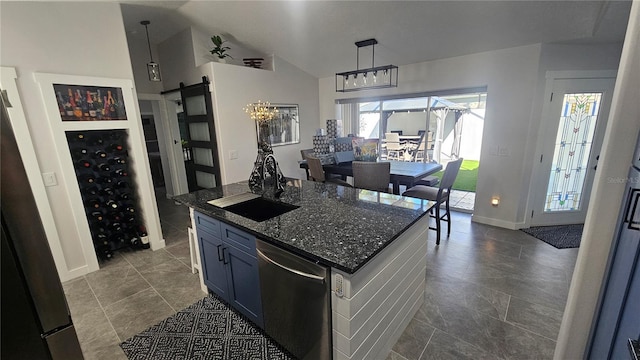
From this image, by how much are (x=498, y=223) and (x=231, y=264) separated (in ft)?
12.4

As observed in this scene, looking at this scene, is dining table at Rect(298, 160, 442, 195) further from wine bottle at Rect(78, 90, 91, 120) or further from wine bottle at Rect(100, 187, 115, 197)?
wine bottle at Rect(78, 90, 91, 120)

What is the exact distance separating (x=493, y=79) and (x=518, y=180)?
1437 mm

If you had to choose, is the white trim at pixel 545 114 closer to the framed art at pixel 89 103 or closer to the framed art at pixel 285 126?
the framed art at pixel 285 126

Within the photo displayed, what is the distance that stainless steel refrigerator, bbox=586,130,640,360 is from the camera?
2.85ft

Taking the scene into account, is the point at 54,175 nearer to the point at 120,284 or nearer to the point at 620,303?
the point at 120,284

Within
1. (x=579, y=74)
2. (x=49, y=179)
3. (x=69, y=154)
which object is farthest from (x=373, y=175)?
(x=49, y=179)

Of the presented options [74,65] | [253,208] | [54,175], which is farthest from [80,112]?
[253,208]

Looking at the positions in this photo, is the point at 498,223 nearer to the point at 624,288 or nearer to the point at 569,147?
the point at 569,147

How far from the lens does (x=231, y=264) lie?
197cm

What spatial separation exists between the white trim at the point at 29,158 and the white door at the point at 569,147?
5.56 meters

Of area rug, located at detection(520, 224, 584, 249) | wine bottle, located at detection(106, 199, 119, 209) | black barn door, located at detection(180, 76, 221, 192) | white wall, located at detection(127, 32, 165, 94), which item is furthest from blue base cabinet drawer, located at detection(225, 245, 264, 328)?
white wall, located at detection(127, 32, 165, 94)

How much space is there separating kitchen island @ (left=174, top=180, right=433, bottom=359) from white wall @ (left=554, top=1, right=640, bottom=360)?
31.1 inches

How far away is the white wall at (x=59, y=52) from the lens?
2340 mm

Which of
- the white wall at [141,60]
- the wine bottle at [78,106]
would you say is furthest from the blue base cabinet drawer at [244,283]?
the white wall at [141,60]
